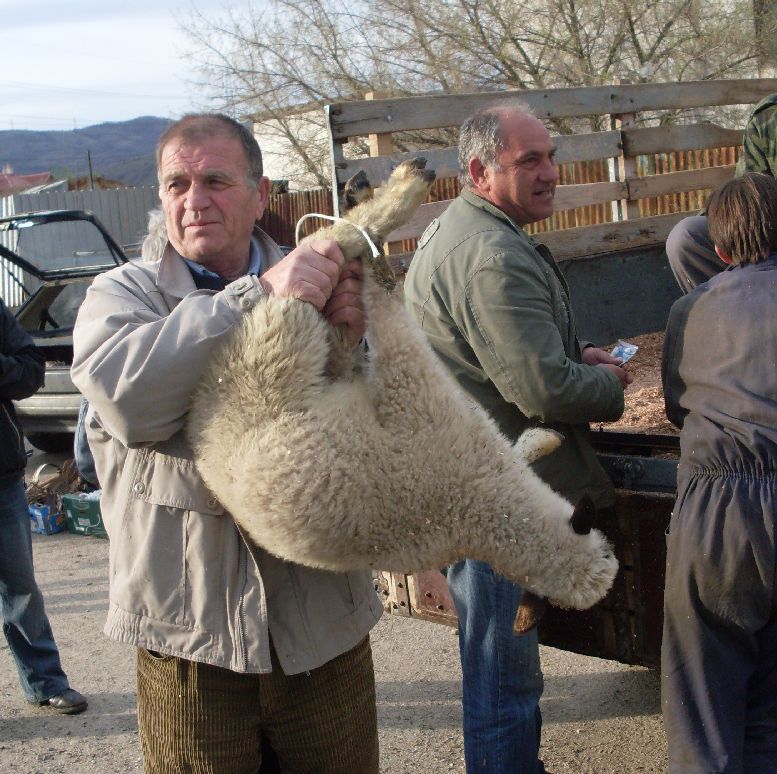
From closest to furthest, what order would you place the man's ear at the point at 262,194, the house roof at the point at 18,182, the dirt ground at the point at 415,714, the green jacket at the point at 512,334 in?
the man's ear at the point at 262,194
the green jacket at the point at 512,334
the dirt ground at the point at 415,714
the house roof at the point at 18,182

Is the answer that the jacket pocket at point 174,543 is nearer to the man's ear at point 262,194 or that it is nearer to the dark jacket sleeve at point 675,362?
the man's ear at point 262,194

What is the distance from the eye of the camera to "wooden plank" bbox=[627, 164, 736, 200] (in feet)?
25.9

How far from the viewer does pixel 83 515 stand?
7383mm

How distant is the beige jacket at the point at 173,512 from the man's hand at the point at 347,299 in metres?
0.14

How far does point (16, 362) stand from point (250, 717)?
116 inches

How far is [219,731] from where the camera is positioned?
2062 millimetres

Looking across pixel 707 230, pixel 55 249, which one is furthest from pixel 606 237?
A: pixel 55 249

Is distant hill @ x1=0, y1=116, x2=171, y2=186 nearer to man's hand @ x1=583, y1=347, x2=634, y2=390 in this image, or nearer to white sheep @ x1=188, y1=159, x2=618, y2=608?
man's hand @ x1=583, y1=347, x2=634, y2=390

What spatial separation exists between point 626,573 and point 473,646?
0.59 meters

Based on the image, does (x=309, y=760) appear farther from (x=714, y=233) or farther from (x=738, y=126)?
(x=738, y=126)

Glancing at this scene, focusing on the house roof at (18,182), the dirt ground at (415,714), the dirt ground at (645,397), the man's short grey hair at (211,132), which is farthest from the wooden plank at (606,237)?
the house roof at (18,182)

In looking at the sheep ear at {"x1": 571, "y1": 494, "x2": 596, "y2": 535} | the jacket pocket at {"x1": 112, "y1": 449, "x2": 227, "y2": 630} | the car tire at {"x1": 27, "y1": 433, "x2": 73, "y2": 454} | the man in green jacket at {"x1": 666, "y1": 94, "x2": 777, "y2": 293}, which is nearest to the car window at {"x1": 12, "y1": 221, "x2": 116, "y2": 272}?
the car tire at {"x1": 27, "y1": 433, "x2": 73, "y2": 454}

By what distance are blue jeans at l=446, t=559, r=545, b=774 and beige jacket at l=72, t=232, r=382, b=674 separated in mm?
785

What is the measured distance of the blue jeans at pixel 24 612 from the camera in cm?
440
